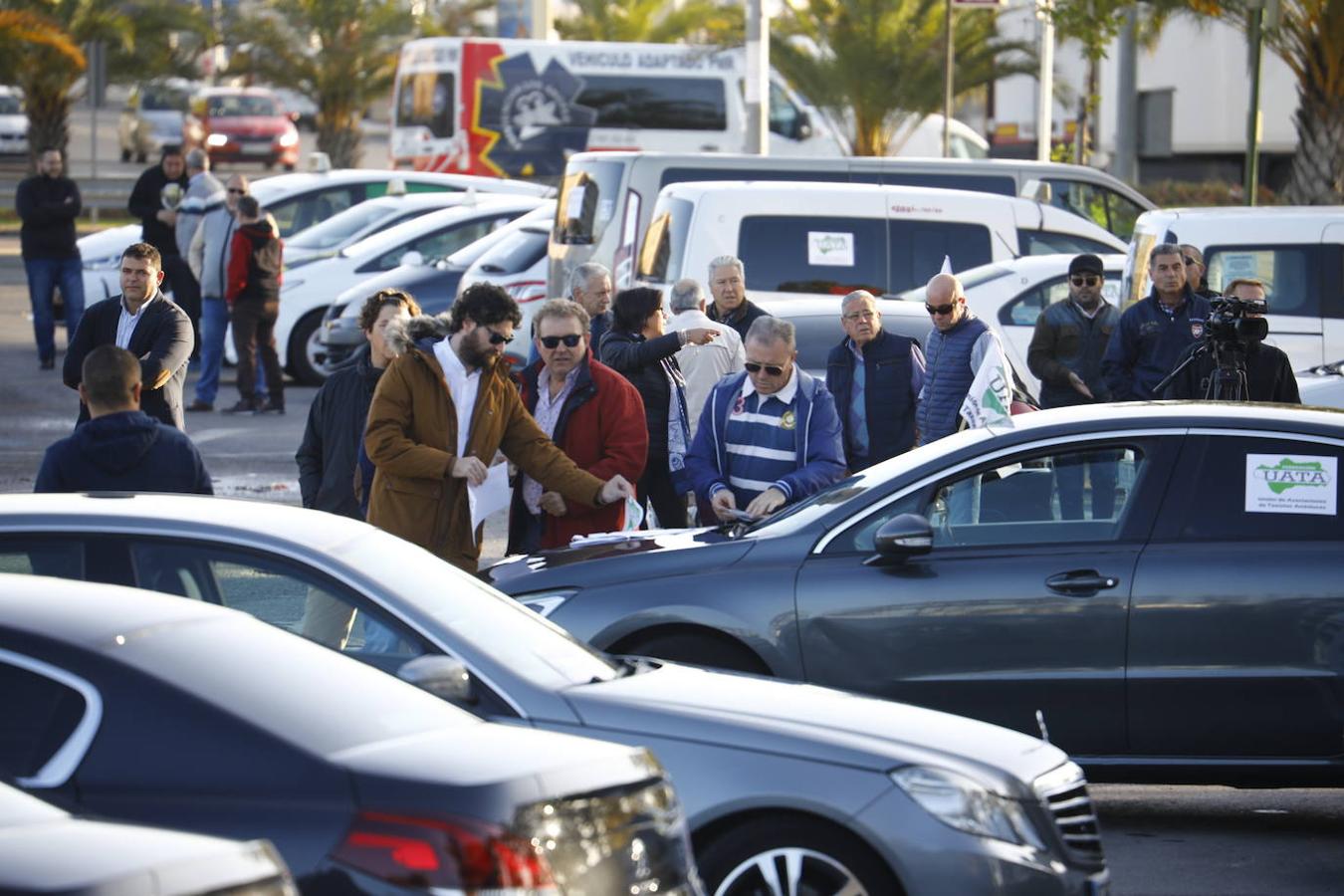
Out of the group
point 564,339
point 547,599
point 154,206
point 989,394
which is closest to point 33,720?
point 547,599

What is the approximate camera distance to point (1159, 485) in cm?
720

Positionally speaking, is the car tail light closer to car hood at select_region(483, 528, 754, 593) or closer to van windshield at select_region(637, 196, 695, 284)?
car hood at select_region(483, 528, 754, 593)

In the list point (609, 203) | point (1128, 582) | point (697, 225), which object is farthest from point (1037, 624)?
point (609, 203)

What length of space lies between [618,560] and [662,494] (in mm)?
2969

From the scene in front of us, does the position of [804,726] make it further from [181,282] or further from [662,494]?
[181,282]

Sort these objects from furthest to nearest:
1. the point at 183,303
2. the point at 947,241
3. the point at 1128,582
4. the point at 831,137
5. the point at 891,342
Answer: the point at 831,137 < the point at 183,303 < the point at 947,241 < the point at 891,342 < the point at 1128,582

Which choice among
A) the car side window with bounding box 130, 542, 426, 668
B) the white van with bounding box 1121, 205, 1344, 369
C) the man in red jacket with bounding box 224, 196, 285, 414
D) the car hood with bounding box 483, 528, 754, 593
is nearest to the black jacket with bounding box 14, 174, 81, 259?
the man in red jacket with bounding box 224, 196, 285, 414

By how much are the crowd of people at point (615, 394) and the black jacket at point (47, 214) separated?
903 cm

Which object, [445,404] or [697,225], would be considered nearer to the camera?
[445,404]

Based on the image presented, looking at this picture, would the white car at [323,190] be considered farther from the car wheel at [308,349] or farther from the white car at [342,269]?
the car wheel at [308,349]

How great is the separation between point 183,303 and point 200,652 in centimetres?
1562

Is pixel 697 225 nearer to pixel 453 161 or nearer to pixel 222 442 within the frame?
pixel 222 442

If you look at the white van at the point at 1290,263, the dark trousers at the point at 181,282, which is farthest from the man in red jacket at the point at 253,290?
the white van at the point at 1290,263

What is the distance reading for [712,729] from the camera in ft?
17.0
